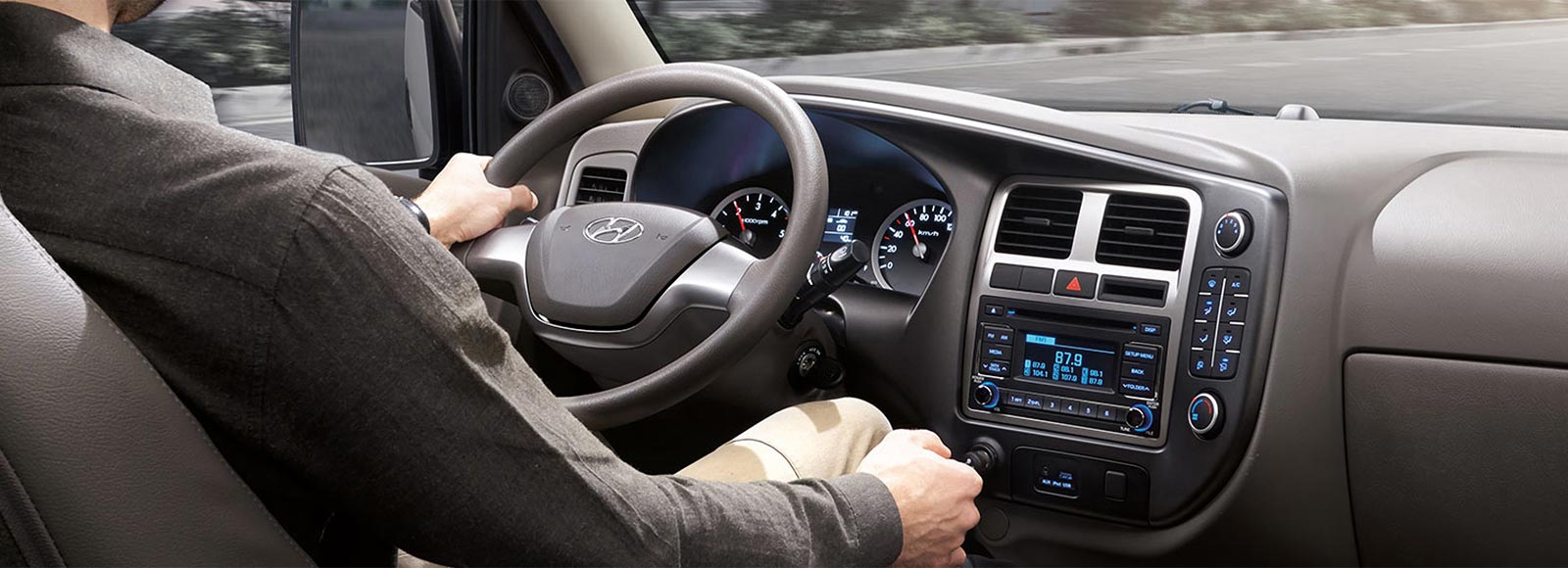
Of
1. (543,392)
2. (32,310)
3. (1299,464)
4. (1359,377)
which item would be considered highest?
(32,310)

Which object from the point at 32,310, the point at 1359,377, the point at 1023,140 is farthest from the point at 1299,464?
the point at 32,310

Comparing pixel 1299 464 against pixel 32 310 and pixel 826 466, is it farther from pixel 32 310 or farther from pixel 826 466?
pixel 32 310

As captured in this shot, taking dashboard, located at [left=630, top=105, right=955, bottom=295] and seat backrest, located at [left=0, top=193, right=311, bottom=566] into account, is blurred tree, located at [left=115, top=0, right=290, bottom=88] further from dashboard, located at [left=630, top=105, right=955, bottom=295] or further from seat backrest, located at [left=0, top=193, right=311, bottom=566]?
seat backrest, located at [left=0, top=193, right=311, bottom=566]

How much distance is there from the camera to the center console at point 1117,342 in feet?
6.06

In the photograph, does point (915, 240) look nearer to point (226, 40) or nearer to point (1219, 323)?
point (1219, 323)

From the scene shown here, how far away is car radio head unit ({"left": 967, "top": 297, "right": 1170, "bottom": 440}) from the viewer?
1902 millimetres

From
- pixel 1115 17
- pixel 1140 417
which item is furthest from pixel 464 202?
pixel 1115 17

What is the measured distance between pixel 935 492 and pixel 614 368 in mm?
601

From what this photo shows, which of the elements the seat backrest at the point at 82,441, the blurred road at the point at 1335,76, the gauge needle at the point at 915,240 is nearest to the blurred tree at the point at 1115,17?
the blurred road at the point at 1335,76

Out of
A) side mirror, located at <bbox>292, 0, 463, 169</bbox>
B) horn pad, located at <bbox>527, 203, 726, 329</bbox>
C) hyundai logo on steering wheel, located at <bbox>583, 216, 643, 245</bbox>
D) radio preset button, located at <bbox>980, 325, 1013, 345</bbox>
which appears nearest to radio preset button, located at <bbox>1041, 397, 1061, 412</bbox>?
radio preset button, located at <bbox>980, 325, 1013, 345</bbox>

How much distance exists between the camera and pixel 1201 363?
6.10 feet

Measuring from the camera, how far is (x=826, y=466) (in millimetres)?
1696

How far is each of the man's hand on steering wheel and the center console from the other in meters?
0.75

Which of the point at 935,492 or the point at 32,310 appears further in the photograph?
the point at 935,492
